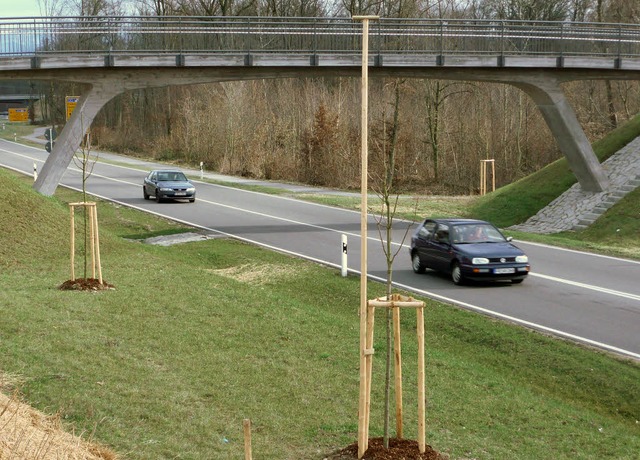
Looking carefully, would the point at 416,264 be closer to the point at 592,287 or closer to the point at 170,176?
the point at 592,287

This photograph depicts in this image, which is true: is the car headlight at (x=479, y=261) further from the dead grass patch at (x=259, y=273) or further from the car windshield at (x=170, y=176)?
the car windshield at (x=170, y=176)

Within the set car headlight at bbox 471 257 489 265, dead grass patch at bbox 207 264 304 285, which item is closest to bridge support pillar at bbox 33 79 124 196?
dead grass patch at bbox 207 264 304 285

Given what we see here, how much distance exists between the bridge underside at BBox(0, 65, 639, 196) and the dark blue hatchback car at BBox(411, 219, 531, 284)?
8887mm

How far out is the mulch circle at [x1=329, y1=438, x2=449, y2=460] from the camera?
9.19 meters

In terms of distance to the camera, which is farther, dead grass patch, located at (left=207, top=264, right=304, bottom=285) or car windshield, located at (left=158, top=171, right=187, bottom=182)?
car windshield, located at (left=158, top=171, right=187, bottom=182)

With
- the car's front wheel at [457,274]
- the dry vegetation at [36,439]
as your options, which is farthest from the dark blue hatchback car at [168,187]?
the dry vegetation at [36,439]

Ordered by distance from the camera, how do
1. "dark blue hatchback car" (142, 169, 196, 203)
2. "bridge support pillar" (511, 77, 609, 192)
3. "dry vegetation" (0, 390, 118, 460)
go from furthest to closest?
"dark blue hatchback car" (142, 169, 196, 203)
"bridge support pillar" (511, 77, 609, 192)
"dry vegetation" (0, 390, 118, 460)

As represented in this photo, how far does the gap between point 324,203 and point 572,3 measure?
115 ft

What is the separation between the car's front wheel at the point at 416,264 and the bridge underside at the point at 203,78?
8.77 metres

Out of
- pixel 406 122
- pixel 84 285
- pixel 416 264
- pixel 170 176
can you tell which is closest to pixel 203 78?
pixel 416 264

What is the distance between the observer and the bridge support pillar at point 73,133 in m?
29.9

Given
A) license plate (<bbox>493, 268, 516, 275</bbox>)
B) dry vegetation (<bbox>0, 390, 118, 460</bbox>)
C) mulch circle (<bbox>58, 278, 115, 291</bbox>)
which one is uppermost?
dry vegetation (<bbox>0, 390, 118, 460</bbox>)

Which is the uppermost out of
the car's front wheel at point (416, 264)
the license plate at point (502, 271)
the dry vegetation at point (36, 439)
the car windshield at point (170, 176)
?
the car windshield at point (170, 176)

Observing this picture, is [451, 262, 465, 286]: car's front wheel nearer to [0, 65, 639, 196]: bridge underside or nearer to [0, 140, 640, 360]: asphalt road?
[0, 140, 640, 360]: asphalt road
